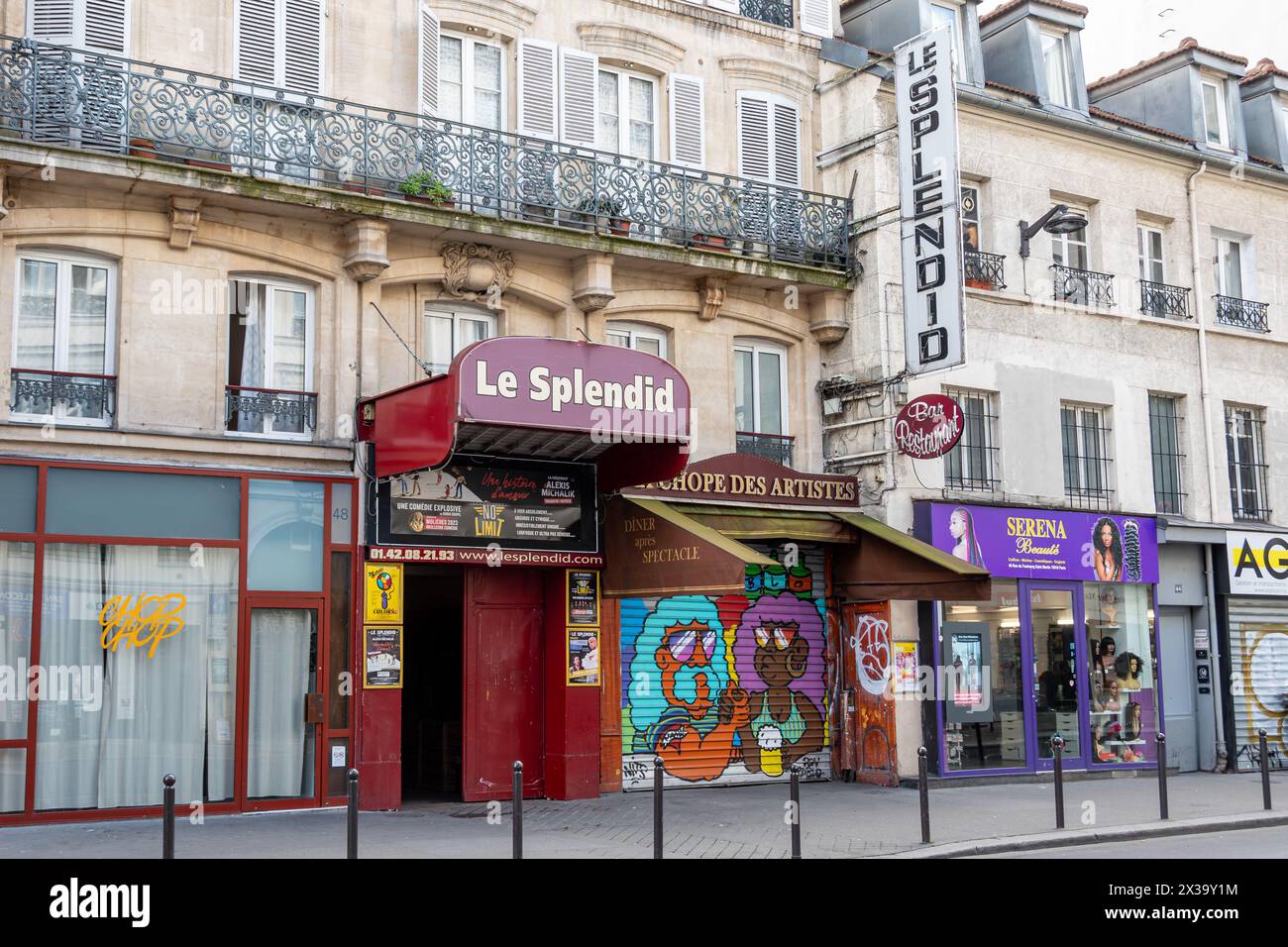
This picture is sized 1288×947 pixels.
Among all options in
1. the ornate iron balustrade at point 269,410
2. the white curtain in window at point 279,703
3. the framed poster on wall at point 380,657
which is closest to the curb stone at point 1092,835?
the framed poster on wall at point 380,657

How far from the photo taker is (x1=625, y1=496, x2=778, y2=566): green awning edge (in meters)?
14.2

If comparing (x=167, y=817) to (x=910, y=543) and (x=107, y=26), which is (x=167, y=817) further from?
(x=910, y=543)

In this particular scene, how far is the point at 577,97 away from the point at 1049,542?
8.57 metres

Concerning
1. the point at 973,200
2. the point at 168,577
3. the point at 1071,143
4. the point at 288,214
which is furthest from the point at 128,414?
the point at 1071,143

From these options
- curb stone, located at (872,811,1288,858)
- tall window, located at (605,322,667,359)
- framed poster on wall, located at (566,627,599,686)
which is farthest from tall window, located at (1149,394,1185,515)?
framed poster on wall, located at (566,627,599,686)

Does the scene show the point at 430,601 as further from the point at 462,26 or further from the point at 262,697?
the point at 462,26

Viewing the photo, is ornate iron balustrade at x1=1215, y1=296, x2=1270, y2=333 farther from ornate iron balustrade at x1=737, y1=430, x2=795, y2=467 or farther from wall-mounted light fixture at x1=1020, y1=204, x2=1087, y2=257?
ornate iron balustrade at x1=737, y1=430, x2=795, y2=467

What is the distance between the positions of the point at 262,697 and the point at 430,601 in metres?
4.17

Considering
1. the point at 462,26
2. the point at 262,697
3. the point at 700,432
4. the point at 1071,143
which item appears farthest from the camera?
the point at 1071,143

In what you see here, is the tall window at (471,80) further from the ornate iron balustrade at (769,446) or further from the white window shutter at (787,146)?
the ornate iron balustrade at (769,446)

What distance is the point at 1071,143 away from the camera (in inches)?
787

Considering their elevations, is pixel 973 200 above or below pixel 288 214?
above

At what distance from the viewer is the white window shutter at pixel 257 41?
1482 cm

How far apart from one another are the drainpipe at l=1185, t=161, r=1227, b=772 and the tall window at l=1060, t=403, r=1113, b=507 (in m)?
2.02
